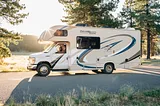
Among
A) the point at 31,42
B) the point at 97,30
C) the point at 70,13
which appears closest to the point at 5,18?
the point at 97,30

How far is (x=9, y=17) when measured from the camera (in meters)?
18.0

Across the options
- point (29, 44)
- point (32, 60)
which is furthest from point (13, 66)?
point (29, 44)

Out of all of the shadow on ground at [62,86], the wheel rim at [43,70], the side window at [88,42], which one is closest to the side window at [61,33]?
the side window at [88,42]

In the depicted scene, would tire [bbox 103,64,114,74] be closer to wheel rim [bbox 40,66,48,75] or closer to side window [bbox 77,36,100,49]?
side window [bbox 77,36,100,49]

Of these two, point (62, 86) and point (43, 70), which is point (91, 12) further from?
point (62, 86)

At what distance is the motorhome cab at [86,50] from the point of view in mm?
13938

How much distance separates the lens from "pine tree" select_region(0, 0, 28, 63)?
1773 centimetres

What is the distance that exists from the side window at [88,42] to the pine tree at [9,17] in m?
6.04

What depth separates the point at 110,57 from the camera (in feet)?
51.8

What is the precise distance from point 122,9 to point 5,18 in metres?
23.4

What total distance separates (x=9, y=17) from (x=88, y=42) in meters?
7.28

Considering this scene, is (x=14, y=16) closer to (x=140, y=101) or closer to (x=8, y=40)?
(x=8, y=40)

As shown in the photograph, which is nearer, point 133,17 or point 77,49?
point 77,49

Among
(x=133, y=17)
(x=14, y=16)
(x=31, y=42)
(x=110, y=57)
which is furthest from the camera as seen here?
(x=31, y=42)
